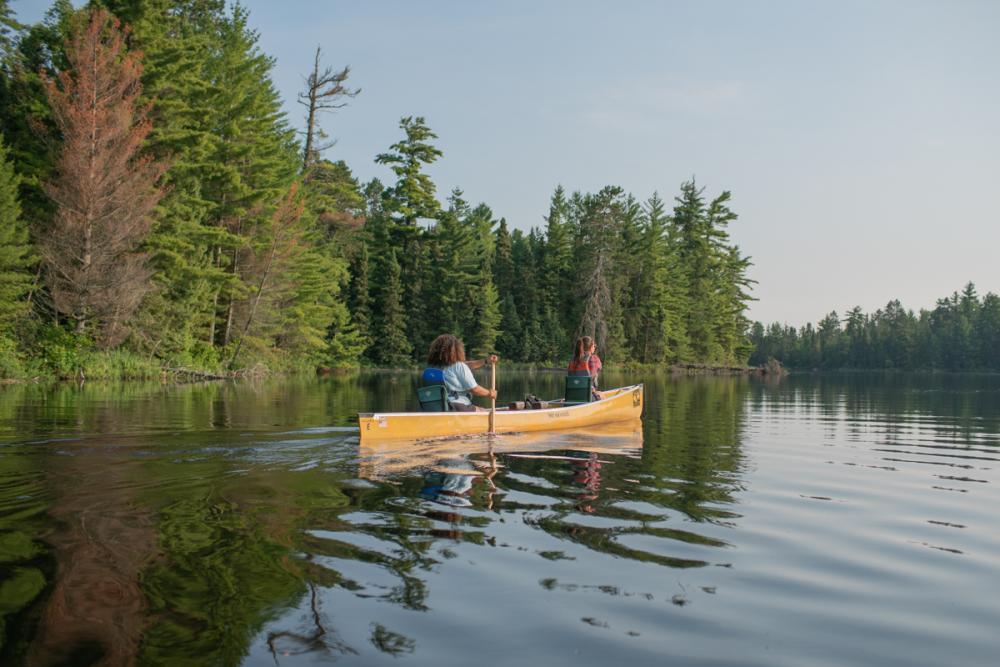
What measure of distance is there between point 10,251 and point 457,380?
17.9 metres

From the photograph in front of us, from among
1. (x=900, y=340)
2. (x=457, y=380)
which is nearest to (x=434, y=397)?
(x=457, y=380)

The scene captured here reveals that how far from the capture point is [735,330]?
254 feet

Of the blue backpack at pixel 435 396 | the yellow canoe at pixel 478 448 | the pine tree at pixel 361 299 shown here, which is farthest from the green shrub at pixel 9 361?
the pine tree at pixel 361 299

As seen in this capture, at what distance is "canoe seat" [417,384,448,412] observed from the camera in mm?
11281

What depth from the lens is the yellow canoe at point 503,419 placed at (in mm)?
10273

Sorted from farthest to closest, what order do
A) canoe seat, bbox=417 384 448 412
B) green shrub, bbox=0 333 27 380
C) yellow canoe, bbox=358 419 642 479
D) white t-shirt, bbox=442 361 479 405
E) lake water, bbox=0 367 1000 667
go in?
1. green shrub, bbox=0 333 27 380
2. white t-shirt, bbox=442 361 479 405
3. canoe seat, bbox=417 384 448 412
4. yellow canoe, bbox=358 419 642 479
5. lake water, bbox=0 367 1000 667

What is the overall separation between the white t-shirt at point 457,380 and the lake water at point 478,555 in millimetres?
1281

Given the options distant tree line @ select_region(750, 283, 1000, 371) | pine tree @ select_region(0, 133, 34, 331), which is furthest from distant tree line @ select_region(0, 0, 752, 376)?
distant tree line @ select_region(750, 283, 1000, 371)

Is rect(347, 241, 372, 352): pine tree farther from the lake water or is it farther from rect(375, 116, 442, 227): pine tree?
the lake water

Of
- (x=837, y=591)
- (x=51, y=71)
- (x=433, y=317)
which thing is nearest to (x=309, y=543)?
(x=837, y=591)

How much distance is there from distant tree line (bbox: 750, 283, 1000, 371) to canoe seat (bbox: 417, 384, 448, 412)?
366 feet

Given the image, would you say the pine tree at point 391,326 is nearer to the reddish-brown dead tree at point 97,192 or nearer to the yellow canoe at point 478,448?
the reddish-brown dead tree at point 97,192

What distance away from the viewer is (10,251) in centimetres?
2238

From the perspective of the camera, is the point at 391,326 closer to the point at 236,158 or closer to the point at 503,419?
the point at 236,158
